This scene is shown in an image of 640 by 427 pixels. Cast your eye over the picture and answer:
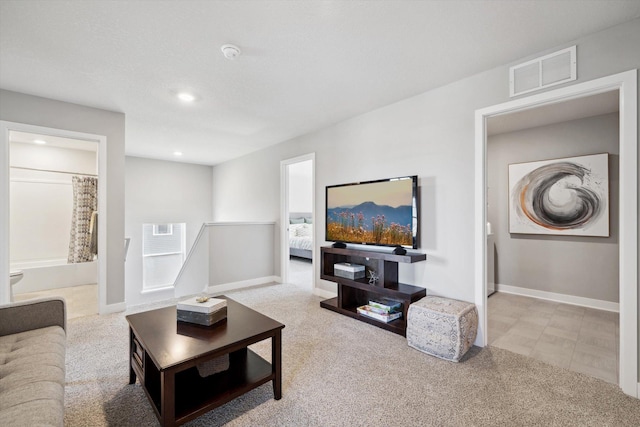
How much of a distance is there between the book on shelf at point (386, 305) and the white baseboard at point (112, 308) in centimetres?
294

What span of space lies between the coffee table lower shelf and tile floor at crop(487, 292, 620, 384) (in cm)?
212

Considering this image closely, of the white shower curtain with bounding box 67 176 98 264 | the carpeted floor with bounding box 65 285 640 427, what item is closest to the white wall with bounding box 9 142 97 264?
the white shower curtain with bounding box 67 176 98 264

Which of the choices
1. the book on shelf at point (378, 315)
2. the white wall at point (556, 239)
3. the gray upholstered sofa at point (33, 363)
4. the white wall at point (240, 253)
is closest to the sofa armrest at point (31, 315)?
the gray upholstered sofa at point (33, 363)

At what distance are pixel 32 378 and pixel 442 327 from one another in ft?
8.09

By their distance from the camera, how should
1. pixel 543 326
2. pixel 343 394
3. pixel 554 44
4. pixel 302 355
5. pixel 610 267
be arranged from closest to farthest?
pixel 343 394 < pixel 554 44 < pixel 302 355 < pixel 543 326 < pixel 610 267

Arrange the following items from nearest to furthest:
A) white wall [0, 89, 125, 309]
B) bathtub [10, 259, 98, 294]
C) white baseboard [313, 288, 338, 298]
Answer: white wall [0, 89, 125, 309] < white baseboard [313, 288, 338, 298] < bathtub [10, 259, 98, 294]

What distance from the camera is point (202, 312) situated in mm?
1798

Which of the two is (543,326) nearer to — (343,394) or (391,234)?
(391,234)

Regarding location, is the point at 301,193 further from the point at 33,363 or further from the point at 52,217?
the point at 33,363

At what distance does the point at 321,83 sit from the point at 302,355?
2452mm

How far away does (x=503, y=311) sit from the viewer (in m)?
3.46

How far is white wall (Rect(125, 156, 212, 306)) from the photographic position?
609 centimetres

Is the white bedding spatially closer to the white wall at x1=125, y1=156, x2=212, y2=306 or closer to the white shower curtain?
the white wall at x1=125, y1=156, x2=212, y2=306

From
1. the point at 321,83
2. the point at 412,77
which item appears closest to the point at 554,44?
the point at 412,77
